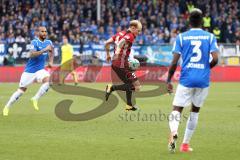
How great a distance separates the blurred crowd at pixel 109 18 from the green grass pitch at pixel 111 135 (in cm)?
1704

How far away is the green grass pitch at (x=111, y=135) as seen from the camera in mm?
10492

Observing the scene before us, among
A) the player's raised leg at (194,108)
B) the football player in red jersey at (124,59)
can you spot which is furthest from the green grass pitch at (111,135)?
the football player in red jersey at (124,59)

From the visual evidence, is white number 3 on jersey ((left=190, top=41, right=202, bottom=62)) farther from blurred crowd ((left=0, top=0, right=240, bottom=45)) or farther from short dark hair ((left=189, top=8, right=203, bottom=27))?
blurred crowd ((left=0, top=0, right=240, bottom=45))

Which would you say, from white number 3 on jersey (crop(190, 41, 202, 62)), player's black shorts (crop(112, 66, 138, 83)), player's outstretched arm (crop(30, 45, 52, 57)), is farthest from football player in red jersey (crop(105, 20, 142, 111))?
white number 3 on jersey (crop(190, 41, 202, 62))

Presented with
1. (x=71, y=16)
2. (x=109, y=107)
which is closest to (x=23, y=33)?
(x=71, y=16)

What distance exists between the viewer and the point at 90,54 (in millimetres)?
34000

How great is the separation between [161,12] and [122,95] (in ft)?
57.0

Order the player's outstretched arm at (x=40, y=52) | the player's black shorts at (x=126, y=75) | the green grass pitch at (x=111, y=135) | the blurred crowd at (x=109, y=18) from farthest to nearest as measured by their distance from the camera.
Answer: the blurred crowd at (x=109, y=18), the player's black shorts at (x=126, y=75), the player's outstretched arm at (x=40, y=52), the green grass pitch at (x=111, y=135)

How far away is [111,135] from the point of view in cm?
1291

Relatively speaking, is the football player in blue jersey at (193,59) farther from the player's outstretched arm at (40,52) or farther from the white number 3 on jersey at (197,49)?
the player's outstretched arm at (40,52)

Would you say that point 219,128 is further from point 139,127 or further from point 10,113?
point 10,113

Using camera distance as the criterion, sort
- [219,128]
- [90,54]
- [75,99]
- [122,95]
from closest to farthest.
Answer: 1. [219,128]
2. [75,99]
3. [122,95]
4. [90,54]

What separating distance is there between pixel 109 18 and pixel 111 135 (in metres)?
26.1

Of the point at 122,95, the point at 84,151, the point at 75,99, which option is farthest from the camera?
the point at 122,95
